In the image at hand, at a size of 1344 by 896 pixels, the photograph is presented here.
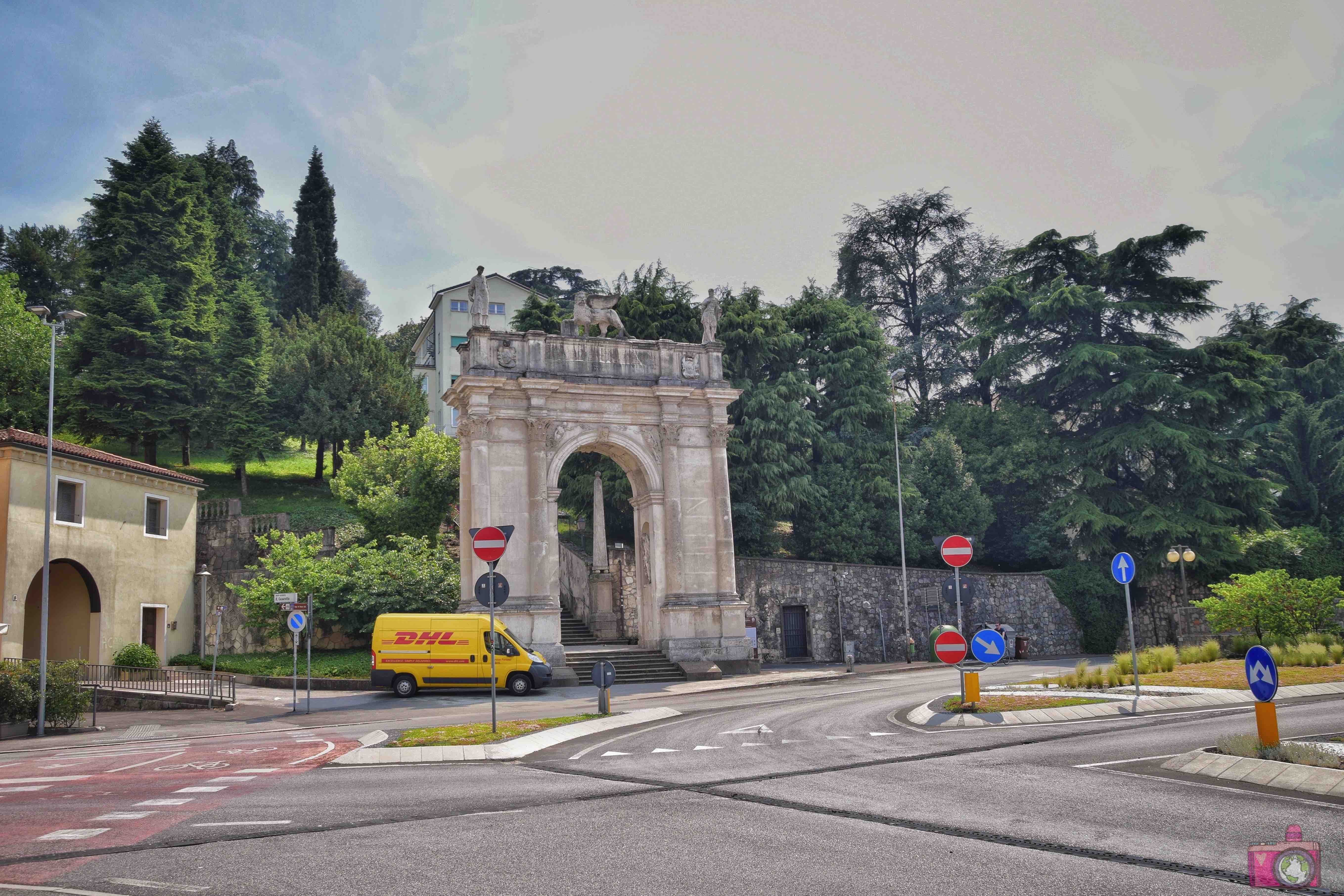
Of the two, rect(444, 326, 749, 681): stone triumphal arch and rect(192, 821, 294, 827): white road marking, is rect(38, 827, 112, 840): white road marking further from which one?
rect(444, 326, 749, 681): stone triumphal arch

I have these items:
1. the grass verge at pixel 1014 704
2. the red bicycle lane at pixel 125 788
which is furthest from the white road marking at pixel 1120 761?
the red bicycle lane at pixel 125 788

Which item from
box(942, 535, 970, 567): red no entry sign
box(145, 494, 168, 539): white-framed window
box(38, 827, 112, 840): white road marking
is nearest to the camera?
box(38, 827, 112, 840): white road marking

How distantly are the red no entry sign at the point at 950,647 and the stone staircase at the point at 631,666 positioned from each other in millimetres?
14875

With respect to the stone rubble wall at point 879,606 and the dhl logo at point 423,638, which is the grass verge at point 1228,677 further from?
the dhl logo at point 423,638

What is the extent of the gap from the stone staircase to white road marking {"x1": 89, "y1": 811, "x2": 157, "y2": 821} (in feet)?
66.6

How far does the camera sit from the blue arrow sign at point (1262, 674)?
31.9 feet

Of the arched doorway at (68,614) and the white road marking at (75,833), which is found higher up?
the arched doorway at (68,614)

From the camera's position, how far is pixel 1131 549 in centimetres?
4431

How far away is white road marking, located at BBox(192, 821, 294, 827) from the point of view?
30.4 feet

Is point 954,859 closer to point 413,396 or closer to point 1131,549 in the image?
point 1131,549

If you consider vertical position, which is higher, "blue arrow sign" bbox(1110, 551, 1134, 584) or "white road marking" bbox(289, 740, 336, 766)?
"blue arrow sign" bbox(1110, 551, 1134, 584)

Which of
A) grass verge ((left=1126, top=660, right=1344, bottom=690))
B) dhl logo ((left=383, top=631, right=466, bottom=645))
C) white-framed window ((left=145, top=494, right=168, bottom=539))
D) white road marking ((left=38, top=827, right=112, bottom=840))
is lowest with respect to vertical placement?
grass verge ((left=1126, top=660, right=1344, bottom=690))

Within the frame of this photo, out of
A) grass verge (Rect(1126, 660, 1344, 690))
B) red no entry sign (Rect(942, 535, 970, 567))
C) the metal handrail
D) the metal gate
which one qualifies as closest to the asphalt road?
red no entry sign (Rect(942, 535, 970, 567))
